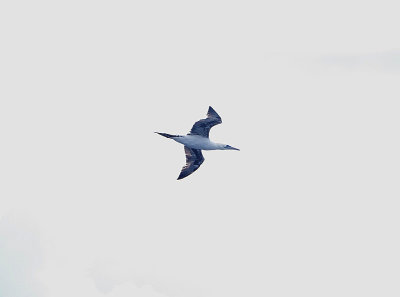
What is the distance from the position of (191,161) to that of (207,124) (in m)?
8.13

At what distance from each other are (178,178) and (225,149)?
23.1 ft

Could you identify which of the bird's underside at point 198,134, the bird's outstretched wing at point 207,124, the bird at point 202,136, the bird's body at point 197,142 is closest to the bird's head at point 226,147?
the bird at point 202,136

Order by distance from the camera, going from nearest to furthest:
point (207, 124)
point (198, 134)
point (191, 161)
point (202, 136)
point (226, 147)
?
point (207, 124), point (198, 134), point (202, 136), point (226, 147), point (191, 161)

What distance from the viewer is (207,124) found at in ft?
214

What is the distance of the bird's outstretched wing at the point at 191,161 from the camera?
235 feet

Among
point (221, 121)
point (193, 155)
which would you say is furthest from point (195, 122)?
point (193, 155)

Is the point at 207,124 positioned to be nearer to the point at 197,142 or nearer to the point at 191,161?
the point at 197,142

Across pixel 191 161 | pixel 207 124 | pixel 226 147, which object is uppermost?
pixel 207 124

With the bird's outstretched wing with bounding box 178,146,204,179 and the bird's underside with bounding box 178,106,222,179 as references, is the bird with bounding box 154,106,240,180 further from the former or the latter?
the bird's outstretched wing with bounding box 178,146,204,179

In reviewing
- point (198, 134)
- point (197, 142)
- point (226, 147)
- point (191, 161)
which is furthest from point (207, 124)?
point (191, 161)

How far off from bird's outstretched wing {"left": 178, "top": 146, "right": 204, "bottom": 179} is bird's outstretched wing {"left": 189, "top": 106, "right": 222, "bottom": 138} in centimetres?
573

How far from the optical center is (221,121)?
65.2m

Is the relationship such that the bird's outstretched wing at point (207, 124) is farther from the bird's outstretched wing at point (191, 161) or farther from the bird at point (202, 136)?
the bird's outstretched wing at point (191, 161)

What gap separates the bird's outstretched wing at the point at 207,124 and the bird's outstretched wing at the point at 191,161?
573cm
